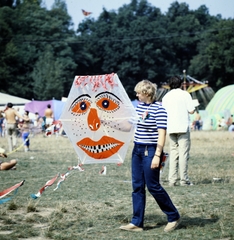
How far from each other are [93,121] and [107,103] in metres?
0.31

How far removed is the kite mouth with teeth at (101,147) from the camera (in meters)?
8.57

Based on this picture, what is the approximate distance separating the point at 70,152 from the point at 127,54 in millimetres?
63856

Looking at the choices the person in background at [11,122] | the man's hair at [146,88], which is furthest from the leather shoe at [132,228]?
the person in background at [11,122]

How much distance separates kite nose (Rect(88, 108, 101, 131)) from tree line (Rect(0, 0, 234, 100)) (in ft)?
201

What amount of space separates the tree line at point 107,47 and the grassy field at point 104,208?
5742 cm

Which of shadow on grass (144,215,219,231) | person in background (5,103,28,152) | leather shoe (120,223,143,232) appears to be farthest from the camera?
person in background (5,103,28,152)

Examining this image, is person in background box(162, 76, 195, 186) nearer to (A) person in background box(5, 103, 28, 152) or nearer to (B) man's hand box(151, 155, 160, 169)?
(B) man's hand box(151, 155, 160, 169)

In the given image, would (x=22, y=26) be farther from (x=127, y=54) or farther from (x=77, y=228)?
(x=77, y=228)

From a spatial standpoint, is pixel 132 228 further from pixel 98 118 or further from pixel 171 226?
pixel 98 118

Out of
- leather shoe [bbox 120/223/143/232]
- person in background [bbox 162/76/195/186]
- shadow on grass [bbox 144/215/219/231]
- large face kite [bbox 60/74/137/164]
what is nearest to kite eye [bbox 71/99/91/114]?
large face kite [bbox 60/74/137/164]

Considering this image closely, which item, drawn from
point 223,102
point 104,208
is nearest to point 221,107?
point 223,102

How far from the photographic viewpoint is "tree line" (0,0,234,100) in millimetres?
72562

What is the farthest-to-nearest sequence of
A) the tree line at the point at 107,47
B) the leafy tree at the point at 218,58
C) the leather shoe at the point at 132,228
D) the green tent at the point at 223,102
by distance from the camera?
the leafy tree at the point at 218,58, the tree line at the point at 107,47, the green tent at the point at 223,102, the leather shoe at the point at 132,228

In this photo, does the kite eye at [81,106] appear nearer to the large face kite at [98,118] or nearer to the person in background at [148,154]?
the large face kite at [98,118]
